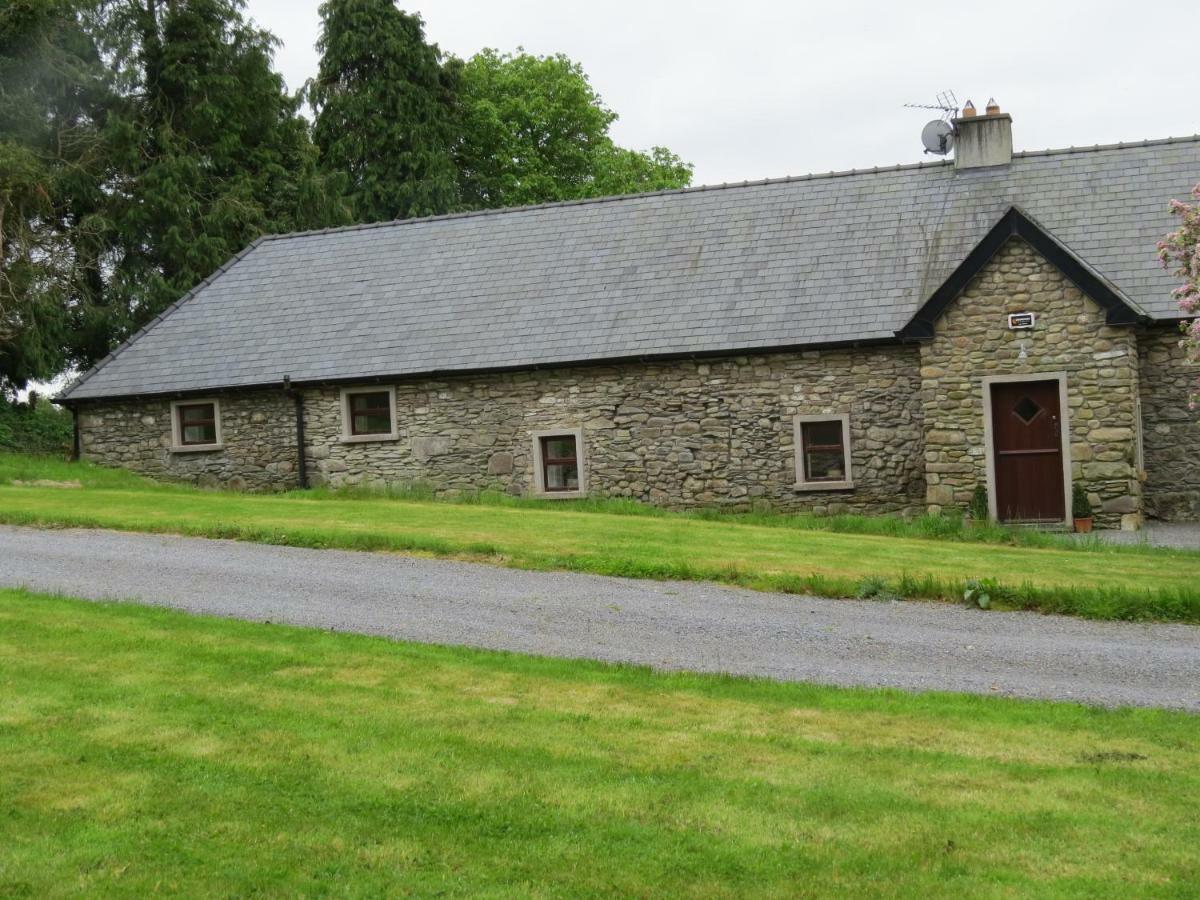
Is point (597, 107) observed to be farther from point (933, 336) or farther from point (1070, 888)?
point (1070, 888)

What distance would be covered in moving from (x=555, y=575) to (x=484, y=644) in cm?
388

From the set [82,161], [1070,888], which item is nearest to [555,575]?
[1070,888]

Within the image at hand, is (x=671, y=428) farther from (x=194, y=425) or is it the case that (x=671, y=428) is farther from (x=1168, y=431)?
(x=194, y=425)

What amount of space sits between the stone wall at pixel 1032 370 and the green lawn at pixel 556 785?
1273 centimetres

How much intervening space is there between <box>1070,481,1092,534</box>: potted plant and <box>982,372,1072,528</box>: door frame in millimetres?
161

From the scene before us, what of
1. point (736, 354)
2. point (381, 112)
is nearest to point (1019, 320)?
point (736, 354)

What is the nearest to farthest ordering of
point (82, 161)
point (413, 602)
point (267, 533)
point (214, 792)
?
point (214, 792)
point (413, 602)
point (267, 533)
point (82, 161)

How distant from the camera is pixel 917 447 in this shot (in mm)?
22203

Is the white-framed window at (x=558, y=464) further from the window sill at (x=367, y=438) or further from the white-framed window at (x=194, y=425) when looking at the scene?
the white-framed window at (x=194, y=425)

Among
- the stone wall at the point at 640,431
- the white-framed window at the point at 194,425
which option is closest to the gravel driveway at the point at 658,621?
the stone wall at the point at 640,431

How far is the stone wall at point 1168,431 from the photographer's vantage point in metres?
21.4

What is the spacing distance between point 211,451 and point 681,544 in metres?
13.2

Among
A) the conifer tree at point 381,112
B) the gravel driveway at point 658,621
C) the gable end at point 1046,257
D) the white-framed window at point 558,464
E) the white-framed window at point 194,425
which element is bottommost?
the gravel driveway at point 658,621

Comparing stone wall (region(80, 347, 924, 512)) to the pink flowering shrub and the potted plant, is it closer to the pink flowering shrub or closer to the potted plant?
the potted plant
